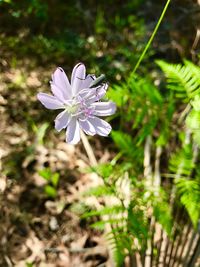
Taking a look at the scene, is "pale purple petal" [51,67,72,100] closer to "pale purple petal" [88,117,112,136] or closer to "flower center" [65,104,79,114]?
"flower center" [65,104,79,114]

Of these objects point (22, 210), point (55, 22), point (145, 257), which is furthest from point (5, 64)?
point (145, 257)

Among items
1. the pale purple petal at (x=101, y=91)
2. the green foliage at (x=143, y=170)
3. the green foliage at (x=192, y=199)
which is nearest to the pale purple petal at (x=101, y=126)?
the pale purple petal at (x=101, y=91)

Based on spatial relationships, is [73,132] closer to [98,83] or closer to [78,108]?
[78,108]

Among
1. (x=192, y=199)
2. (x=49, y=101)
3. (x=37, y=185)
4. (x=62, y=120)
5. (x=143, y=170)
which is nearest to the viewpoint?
(x=49, y=101)

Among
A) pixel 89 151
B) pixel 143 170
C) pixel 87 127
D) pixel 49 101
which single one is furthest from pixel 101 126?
pixel 89 151

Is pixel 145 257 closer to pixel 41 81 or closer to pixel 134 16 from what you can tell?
pixel 41 81

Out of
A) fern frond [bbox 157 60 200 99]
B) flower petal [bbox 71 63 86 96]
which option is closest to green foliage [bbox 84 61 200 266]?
fern frond [bbox 157 60 200 99]
